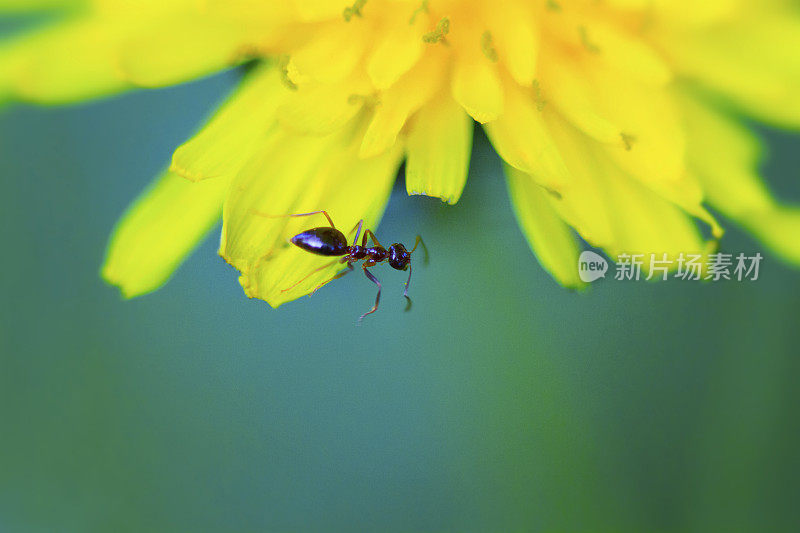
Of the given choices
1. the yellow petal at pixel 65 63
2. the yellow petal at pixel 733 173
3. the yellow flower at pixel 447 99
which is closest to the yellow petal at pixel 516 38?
the yellow flower at pixel 447 99

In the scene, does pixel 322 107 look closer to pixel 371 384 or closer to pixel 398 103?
pixel 398 103

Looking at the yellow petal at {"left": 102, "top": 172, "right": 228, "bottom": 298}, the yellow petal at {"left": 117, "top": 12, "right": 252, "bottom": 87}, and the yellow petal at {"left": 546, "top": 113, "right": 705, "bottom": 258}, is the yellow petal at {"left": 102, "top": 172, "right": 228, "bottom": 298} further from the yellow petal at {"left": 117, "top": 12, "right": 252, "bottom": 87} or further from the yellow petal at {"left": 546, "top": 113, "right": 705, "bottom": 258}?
the yellow petal at {"left": 546, "top": 113, "right": 705, "bottom": 258}

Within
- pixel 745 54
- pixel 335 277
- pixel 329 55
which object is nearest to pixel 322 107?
pixel 329 55

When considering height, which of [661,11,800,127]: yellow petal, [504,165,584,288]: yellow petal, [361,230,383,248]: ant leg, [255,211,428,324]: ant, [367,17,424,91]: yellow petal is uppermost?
[661,11,800,127]: yellow petal

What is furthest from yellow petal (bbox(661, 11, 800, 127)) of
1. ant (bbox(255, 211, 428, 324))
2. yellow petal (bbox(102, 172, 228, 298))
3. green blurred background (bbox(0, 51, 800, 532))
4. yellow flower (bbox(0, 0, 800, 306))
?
yellow petal (bbox(102, 172, 228, 298))

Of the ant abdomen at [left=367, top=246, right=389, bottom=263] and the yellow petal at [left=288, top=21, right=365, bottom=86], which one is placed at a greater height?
the yellow petal at [left=288, top=21, right=365, bottom=86]

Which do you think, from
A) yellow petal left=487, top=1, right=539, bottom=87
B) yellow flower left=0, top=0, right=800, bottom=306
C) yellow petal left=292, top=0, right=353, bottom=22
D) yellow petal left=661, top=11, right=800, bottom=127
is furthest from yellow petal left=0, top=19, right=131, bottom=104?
yellow petal left=661, top=11, right=800, bottom=127
